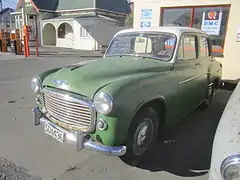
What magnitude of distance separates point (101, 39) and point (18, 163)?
19.4 m

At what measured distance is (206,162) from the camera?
10.8ft

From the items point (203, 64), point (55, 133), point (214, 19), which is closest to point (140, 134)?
point (55, 133)

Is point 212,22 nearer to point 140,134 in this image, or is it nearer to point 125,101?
point 140,134

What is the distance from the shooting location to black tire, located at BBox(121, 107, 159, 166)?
9.42ft

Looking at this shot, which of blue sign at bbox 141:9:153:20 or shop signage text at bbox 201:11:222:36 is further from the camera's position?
blue sign at bbox 141:9:153:20

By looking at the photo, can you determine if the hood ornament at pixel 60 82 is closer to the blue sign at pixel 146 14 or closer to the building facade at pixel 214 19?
the building facade at pixel 214 19

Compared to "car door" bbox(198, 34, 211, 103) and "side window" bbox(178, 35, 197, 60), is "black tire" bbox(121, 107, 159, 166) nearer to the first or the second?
"side window" bbox(178, 35, 197, 60)

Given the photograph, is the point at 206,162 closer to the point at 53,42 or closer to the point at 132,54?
the point at 132,54

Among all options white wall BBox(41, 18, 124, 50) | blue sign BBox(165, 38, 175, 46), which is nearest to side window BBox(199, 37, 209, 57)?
blue sign BBox(165, 38, 175, 46)

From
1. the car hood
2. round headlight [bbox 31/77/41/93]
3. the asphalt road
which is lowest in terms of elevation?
the asphalt road

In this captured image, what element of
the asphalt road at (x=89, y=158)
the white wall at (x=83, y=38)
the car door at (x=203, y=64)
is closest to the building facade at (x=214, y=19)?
the car door at (x=203, y=64)

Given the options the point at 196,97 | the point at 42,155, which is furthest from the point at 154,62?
the point at 42,155

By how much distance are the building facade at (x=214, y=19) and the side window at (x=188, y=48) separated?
440 cm

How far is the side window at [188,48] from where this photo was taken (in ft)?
12.5
